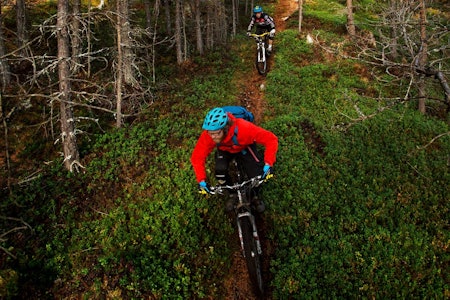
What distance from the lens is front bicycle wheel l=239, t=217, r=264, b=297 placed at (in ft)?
20.1

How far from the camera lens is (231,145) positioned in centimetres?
637

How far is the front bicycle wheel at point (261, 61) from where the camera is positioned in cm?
1569

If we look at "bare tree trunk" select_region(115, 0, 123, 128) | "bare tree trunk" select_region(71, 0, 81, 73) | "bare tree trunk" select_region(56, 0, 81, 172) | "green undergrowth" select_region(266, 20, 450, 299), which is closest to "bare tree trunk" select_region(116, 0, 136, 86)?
"bare tree trunk" select_region(115, 0, 123, 128)

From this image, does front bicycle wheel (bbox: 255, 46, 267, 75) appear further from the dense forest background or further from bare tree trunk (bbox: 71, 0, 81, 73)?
bare tree trunk (bbox: 71, 0, 81, 73)

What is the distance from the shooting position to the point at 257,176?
20.3 feet

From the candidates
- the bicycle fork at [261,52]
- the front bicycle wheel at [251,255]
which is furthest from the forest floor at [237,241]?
the bicycle fork at [261,52]

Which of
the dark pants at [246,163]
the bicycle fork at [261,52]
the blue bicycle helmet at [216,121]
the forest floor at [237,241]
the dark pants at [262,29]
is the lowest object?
the forest floor at [237,241]

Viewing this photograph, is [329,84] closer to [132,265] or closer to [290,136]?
[290,136]

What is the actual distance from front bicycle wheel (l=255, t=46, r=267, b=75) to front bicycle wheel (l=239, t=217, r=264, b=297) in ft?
37.4

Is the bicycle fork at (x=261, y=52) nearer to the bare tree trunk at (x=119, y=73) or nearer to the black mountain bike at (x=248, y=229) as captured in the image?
the bare tree trunk at (x=119, y=73)

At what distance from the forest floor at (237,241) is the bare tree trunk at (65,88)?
547cm

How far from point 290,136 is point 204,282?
240 inches

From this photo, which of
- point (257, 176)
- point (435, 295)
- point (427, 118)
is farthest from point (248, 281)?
point (427, 118)

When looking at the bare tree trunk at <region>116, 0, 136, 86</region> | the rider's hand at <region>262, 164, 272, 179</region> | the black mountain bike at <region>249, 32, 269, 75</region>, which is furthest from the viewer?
the black mountain bike at <region>249, 32, 269, 75</region>
